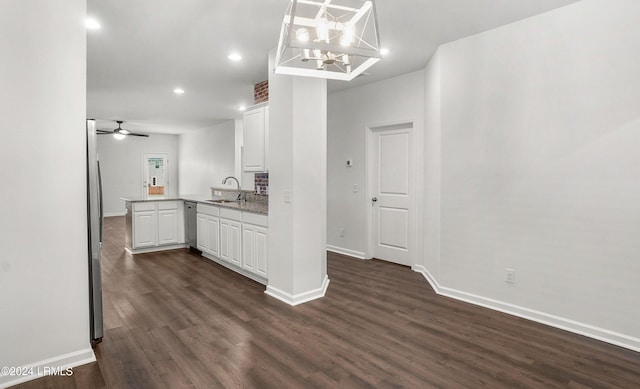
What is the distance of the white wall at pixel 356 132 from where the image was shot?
4.64m

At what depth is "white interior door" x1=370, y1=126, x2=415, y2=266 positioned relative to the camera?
4.80 m

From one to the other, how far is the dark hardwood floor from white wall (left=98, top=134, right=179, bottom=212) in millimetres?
7881

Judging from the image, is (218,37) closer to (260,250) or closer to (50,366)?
(260,250)

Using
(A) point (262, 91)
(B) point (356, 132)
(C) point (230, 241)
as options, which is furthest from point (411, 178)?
(C) point (230, 241)

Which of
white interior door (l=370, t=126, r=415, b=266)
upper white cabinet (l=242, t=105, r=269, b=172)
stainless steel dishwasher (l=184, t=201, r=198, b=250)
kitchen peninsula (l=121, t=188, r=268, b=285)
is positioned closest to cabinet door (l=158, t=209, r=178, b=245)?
kitchen peninsula (l=121, t=188, r=268, b=285)

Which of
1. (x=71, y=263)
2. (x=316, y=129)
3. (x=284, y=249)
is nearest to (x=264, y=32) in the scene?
(x=316, y=129)

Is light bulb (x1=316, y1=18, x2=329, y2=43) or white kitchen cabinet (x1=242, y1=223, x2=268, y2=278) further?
white kitchen cabinet (x1=242, y1=223, x2=268, y2=278)

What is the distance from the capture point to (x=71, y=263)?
228cm

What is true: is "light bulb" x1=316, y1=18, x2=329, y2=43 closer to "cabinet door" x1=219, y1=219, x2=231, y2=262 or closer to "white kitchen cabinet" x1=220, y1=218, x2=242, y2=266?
"white kitchen cabinet" x1=220, y1=218, x2=242, y2=266

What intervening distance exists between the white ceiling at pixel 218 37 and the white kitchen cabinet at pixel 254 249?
83.3 inches

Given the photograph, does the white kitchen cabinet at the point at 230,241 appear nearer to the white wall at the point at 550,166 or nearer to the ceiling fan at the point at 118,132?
the white wall at the point at 550,166

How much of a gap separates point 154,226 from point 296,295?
357cm

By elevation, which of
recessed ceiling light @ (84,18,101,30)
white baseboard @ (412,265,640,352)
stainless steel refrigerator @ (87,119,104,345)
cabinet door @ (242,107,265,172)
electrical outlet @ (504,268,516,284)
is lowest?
white baseboard @ (412,265,640,352)

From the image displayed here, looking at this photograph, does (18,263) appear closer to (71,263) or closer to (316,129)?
(71,263)
